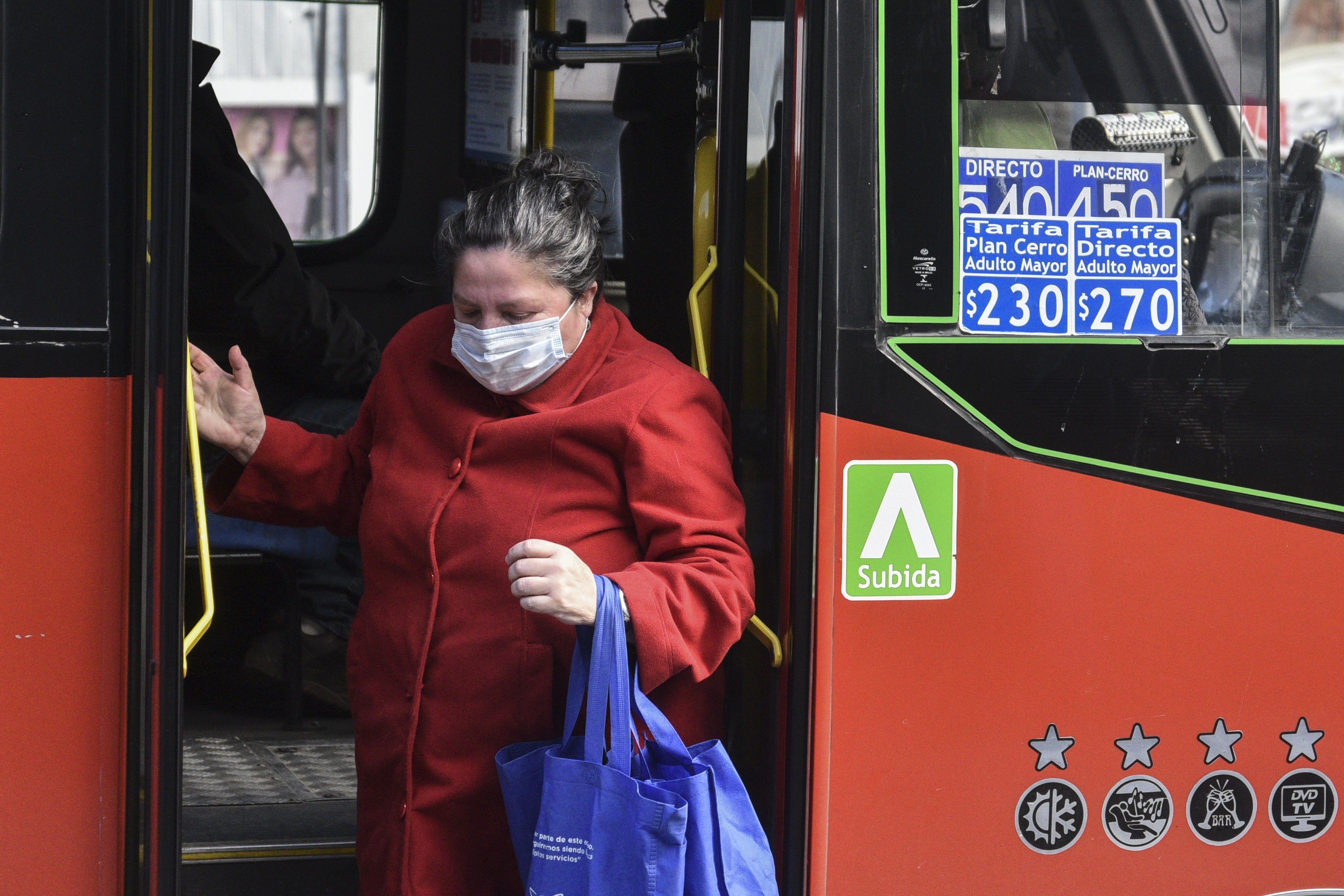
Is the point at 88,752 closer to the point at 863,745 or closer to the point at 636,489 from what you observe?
the point at 636,489

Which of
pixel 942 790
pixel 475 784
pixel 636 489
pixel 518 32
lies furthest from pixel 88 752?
pixel 518 32

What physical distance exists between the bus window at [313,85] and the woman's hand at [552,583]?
7.33 feet

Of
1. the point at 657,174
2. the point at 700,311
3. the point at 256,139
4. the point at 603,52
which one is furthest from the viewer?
the point at 256,139

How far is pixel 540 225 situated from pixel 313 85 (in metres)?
2.23

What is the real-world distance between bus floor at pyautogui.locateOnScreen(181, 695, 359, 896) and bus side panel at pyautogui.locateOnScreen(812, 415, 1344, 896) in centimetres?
103

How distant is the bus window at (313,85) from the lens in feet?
12.5

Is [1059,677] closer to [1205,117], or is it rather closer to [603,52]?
[1205,117]

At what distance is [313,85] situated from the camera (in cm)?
395

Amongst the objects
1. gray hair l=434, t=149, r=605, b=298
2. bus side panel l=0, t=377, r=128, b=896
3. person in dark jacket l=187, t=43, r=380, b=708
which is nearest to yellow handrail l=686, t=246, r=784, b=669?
gray hair l=434, t=149, r=605, b=298

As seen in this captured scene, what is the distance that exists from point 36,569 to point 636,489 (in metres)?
0.82

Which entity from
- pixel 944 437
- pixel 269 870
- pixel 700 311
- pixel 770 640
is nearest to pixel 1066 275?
pixel 944 437

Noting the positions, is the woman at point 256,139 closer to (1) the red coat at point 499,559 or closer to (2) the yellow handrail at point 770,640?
(1) the red coat at point 499,559

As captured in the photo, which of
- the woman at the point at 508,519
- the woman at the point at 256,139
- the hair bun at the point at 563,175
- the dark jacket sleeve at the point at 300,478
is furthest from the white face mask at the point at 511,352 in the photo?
the woman at the point at 256,139

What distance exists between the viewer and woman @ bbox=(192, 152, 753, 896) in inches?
77.2
